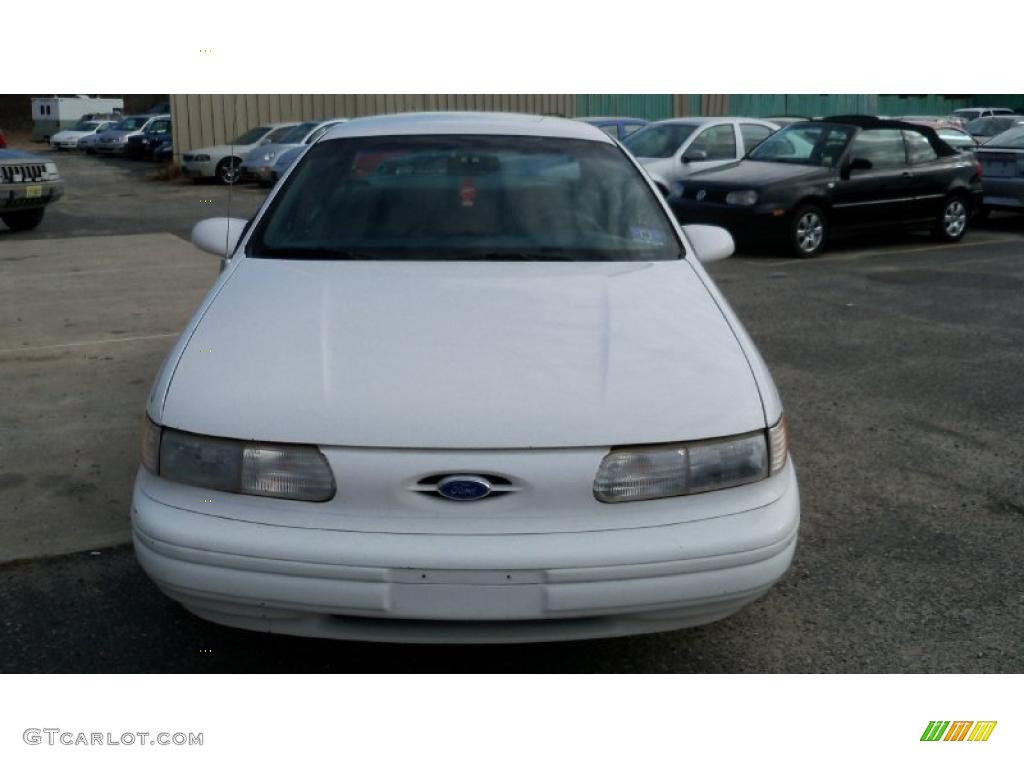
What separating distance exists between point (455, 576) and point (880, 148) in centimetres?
1054

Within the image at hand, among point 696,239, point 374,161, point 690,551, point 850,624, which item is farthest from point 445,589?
point 696,239

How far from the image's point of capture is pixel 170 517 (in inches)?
107

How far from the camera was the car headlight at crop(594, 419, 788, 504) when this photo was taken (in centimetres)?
270

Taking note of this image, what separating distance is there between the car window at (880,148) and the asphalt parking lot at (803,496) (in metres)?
2.34

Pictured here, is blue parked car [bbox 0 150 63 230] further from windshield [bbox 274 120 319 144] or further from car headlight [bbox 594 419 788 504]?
car headlight [bbox 594 419 788 504]

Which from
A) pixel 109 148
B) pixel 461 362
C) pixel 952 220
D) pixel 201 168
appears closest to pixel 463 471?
pixel 461 362

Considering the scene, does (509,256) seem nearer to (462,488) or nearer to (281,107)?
(462,488)

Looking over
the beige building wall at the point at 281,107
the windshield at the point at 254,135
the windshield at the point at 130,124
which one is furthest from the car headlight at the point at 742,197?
the windshield at the point at 130,124

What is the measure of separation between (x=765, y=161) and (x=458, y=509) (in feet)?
33.7

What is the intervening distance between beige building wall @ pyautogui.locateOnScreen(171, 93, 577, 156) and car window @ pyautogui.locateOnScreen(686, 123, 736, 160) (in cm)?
1060

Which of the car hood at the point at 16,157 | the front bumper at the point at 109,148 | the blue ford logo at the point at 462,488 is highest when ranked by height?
the car hood at the point at 16,157

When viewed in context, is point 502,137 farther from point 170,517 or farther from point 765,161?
point 765,161

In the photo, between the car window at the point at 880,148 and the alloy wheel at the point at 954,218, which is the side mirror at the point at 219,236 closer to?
the car window at the point at 880,148

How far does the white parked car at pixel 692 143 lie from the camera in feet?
43.8
